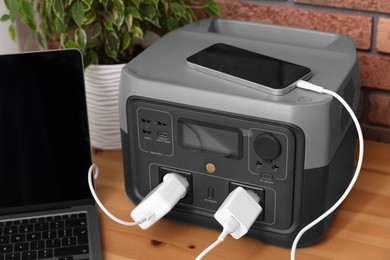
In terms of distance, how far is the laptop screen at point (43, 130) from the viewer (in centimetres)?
95

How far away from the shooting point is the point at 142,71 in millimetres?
942

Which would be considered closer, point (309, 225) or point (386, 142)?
point (309, 225)

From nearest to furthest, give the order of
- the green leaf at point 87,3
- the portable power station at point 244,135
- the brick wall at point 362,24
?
the portable power station at point 244,135, the green leaf at point 87,3, the brick wall at point 362,24

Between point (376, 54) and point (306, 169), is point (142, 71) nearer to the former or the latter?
point (306, 169)

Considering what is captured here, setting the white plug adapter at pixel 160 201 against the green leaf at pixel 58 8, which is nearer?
the white plug adapter at pixel 160 201

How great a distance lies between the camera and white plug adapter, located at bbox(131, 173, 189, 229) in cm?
92

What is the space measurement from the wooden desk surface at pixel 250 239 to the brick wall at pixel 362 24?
6.8 inches

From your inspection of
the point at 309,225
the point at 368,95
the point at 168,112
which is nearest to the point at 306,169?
the point at 309,225

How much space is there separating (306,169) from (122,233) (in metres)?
0.29

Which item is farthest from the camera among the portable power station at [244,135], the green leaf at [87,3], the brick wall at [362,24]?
the brick wall at [362,24]

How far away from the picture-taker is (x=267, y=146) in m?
0.87

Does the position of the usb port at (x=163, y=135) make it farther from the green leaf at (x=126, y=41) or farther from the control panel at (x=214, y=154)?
the green leaf at (x=126, y=41)

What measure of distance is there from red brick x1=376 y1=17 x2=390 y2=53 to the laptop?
52 centimetres

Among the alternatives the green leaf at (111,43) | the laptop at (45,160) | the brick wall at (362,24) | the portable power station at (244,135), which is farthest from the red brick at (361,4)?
the laptop at (45,160)
